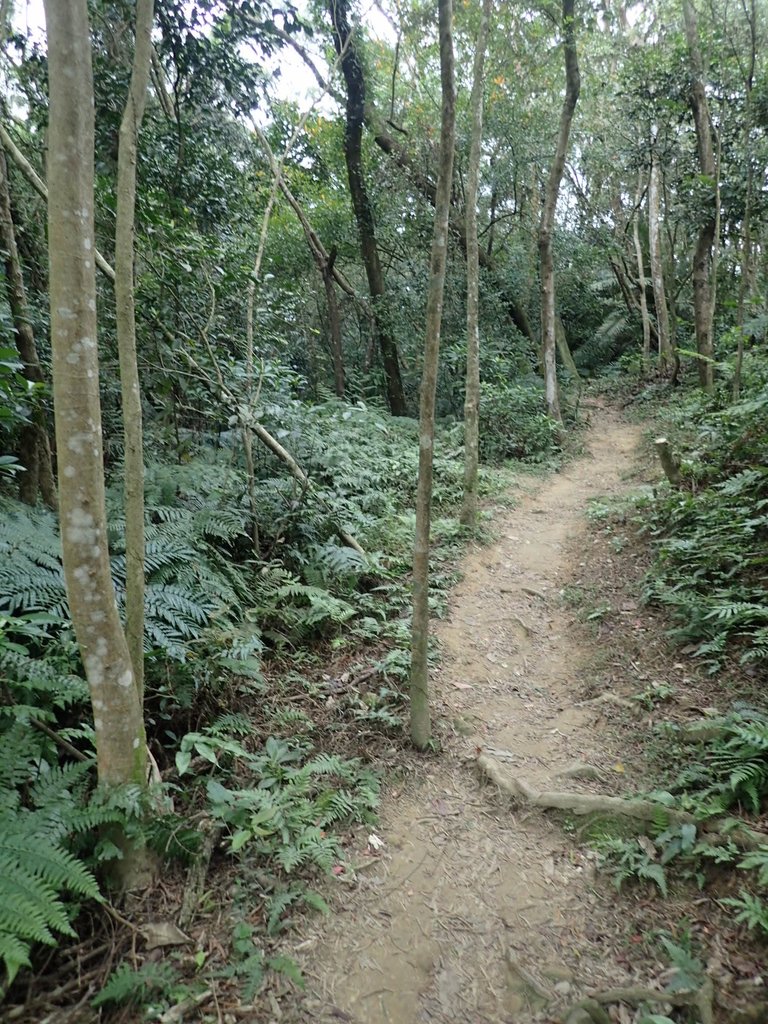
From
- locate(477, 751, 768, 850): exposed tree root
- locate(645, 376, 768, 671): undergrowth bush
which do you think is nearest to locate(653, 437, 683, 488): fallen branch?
locate(645, 376, 768, 671): undergrowth bush

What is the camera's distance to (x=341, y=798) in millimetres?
4141

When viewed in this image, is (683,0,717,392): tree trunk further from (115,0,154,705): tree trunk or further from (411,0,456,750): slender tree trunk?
(115,0,154,705): tree trunk

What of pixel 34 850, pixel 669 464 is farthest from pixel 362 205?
pixel 34 850

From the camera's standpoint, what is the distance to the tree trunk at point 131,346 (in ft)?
11.1

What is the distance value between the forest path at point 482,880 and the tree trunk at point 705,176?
949 centimetres

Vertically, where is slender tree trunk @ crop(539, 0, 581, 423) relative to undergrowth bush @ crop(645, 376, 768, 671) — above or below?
above

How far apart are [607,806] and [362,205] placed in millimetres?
14672

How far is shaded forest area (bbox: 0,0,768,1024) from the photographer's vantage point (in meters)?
3.04

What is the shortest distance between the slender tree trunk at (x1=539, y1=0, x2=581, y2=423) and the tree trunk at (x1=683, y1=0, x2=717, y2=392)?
7.80ft

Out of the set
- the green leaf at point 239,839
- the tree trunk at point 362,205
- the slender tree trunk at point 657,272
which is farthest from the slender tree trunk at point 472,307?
the slender tree trunk at point 657,272

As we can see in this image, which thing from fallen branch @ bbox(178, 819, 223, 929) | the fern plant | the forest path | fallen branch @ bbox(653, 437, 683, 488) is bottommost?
the forest path

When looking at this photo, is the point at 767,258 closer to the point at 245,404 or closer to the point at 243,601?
the point at 245,404

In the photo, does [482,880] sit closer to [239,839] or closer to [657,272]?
[239,839]

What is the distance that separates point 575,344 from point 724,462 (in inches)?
Answer: 719
